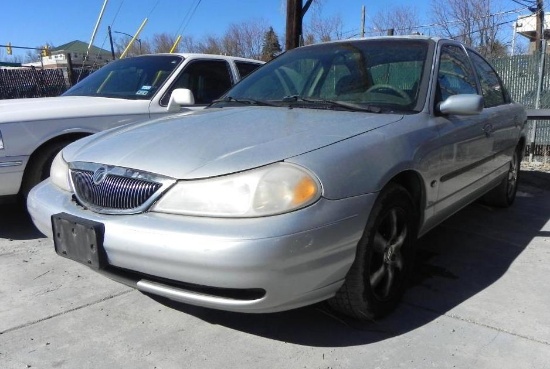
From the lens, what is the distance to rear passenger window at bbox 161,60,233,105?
523 centimetres

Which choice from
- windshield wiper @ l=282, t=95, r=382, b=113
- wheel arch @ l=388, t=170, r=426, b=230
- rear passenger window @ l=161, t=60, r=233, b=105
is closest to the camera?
wheel arch @ l=388, t=170, r=426, b=230

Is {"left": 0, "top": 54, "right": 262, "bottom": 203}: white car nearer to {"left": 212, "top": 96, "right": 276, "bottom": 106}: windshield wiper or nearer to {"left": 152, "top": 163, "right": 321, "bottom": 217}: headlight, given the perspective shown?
{"left": 212, "top": 96, "right": 276, "bottom": 106}: windshield wiper

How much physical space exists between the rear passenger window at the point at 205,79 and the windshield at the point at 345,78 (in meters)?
1.36

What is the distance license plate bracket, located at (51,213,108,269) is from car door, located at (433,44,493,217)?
208 cm

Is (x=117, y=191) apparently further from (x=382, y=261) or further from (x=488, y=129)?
(x=488, y=129)

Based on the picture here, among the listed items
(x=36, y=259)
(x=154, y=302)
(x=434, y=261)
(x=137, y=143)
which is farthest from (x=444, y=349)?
(x=36, y=259)

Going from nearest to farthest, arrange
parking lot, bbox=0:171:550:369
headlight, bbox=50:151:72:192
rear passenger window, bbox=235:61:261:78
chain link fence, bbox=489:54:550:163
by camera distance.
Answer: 1. parking lot, bbox=0:171:550:369
2. headlight, bbox=50:151:72:192
3. rear passenger window, bbox=235:61:261:78
4. chain link fence, bbox=489:54:550:163

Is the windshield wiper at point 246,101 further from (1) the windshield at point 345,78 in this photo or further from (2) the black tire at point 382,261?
(2) the black tire at point 382,261

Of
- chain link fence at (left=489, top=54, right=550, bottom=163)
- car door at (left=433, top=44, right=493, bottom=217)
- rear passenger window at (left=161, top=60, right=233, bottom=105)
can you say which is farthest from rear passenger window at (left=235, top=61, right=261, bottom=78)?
chain link fence at (left=489, top=54, right=550, bottom=163)

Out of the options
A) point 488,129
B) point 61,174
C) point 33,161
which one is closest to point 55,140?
point 33,161

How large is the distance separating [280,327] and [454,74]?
2.32 metres

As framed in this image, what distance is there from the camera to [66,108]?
176 inches

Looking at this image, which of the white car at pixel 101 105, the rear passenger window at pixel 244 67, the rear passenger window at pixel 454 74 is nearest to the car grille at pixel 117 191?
the white car at pixel 101 105

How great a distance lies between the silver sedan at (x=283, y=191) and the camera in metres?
2.16
